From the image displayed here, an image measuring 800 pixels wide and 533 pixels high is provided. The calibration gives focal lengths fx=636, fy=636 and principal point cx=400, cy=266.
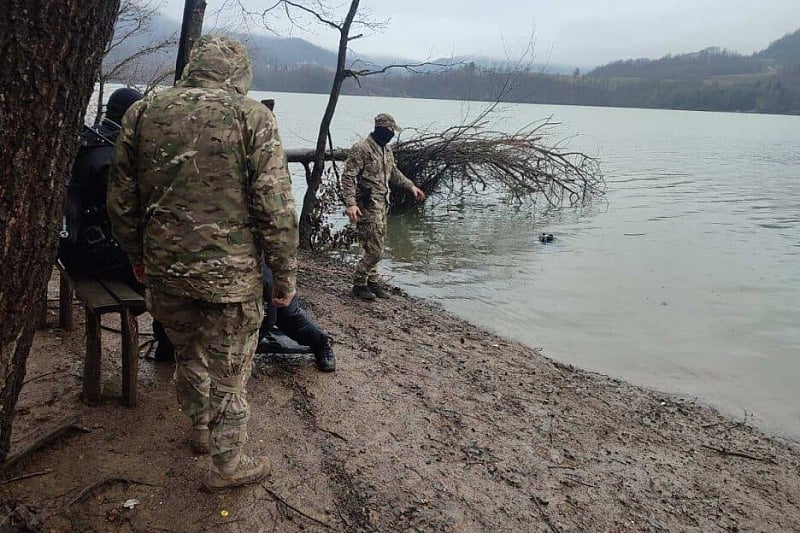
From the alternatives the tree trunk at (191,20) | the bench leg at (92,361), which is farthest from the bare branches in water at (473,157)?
the bench leg at (92,361)

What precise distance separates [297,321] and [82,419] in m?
1.55

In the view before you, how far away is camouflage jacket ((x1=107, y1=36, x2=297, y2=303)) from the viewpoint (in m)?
2.73

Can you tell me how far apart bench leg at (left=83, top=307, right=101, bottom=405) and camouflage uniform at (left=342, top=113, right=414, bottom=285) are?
12.4 feet

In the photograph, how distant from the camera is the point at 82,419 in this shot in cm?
368

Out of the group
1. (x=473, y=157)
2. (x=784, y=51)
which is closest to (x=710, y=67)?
(x=784, y=51)

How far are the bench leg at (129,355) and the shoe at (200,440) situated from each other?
637 millimetres

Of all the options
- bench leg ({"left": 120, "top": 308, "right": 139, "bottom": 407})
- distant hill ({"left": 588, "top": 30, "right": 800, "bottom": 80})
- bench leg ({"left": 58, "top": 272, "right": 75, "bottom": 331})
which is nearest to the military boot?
bench leg ({"left": 120, "top": 308, "right": 139, "bottom": 407})

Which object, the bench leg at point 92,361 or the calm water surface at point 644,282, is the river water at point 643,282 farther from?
the bench leg at point 92,361

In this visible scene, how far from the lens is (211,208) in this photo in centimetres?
278

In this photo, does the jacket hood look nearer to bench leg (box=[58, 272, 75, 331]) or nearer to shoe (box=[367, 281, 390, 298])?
bench leg (box=[58, 272, 75, 331])

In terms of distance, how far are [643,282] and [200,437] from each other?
28.7 ft

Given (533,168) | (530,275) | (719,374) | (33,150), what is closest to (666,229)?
(533,168)

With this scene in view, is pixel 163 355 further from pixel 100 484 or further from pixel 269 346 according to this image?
pixel 100 484

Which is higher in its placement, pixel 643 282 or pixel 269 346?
pixel 269 346
